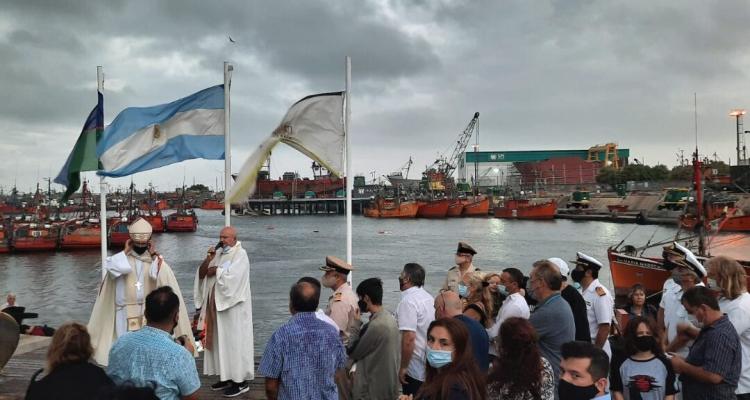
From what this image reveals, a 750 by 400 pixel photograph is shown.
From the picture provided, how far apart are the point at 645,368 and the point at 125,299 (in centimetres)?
477

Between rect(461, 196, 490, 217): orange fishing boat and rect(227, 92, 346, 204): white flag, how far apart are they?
331ft

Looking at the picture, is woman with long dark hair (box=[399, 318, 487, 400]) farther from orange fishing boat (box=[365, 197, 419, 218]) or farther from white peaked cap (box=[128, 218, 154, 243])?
orange fishing boat (box=[365, 197, 419, 218])

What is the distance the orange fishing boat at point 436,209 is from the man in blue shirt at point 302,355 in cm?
10278

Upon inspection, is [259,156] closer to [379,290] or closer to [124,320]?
[124,320]

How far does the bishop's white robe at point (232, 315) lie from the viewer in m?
5.52

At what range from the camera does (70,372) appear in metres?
2.74

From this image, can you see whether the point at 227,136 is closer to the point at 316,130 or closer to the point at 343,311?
the point at 316,130

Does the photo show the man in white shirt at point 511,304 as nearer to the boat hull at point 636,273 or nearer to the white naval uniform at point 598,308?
the white naval uniform at point 598,308

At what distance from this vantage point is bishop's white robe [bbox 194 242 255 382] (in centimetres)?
552

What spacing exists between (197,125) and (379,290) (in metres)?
4.08

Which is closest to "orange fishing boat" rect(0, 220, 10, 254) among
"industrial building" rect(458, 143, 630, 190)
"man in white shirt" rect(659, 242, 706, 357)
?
"man in white shirt" rect(659, 242, 706, 357)

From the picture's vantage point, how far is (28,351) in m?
7.21

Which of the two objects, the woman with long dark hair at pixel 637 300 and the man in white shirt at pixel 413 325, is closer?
the man in white shirt at pixel 413 325

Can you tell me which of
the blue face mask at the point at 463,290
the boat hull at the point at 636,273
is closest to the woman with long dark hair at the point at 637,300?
the blue face mask at the point at 463,290
